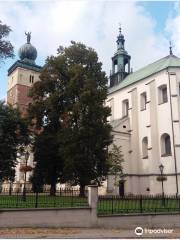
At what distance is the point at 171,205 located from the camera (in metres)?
18.6

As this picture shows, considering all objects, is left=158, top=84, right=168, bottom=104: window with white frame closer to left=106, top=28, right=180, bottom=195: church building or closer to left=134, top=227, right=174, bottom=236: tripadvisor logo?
left=106, top=28, right=180, bottom=195: church building

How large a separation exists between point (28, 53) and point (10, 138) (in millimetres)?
39390

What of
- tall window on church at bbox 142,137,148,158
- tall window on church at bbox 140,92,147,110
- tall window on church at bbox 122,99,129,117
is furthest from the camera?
tall window on church at bbox 122,99,129,117

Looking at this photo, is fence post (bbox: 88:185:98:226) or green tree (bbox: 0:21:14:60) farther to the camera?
green tree (bbox: 0:21:14:60)

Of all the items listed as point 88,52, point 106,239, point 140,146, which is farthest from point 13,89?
point 106,239

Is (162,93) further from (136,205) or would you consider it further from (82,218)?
(82,218)

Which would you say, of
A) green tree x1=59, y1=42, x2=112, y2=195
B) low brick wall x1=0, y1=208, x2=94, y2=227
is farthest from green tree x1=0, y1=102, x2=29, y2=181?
low brick wall x1=0, y1=208, x2=94, y2=227

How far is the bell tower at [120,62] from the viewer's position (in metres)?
53.8

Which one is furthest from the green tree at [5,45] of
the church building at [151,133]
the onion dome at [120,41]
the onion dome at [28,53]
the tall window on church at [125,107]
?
the onion dome at [28,53]

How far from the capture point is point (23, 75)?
2470 inches

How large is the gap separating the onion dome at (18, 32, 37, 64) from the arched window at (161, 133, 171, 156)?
35.4 m

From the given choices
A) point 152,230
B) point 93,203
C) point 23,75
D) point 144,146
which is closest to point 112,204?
point 93,203

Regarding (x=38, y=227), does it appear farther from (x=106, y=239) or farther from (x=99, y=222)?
(x=106, y=239)

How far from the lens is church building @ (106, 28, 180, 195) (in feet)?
118
